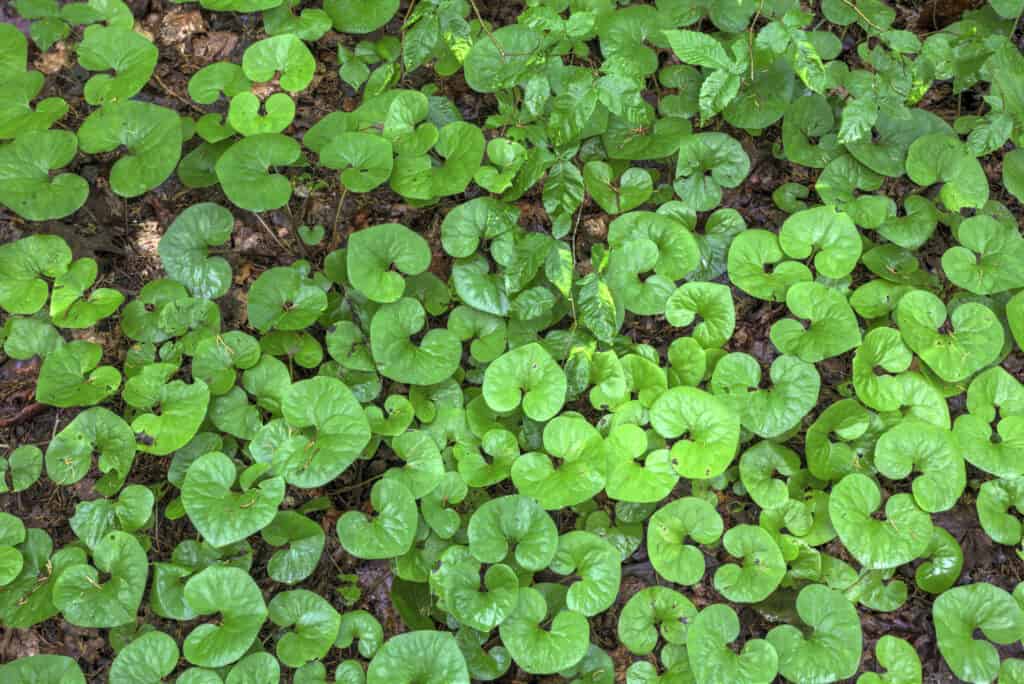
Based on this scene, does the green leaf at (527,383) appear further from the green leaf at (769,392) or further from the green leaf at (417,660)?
the green leaf at (417,660)

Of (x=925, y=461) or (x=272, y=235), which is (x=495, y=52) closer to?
(x=272, y=235)

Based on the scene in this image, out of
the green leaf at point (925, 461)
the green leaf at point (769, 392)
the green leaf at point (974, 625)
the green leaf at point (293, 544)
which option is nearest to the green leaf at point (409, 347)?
the green leaf at point (293, 544)

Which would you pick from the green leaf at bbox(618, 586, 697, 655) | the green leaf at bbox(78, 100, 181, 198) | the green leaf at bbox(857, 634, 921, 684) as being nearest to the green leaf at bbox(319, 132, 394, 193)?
the green leaf at bbox(78, 100, 181, 198)

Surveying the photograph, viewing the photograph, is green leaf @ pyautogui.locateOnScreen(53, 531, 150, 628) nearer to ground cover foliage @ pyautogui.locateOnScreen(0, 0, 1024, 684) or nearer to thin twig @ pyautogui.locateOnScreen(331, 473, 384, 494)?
ground cover foliage @ pyautogui.locateOnScreen(0, 0, 1024, 684)

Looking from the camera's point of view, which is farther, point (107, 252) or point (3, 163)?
point (107, 252)

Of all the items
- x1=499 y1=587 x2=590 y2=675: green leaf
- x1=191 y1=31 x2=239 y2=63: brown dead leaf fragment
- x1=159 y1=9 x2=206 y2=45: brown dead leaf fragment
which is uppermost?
x1=159 y1=9 x2=206 y2=45: brown dead leaf fragment

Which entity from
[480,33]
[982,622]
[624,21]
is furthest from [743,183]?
[982,622]

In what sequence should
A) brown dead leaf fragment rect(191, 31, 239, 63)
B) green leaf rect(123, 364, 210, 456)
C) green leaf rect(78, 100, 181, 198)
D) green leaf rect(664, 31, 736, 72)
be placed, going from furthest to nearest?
brown dead leaf fragment rect(191, 31, 239, 63) → green leaf rect(78, 100, 181, 198) → green leaf rect(664, 31, 736, 72) → green leaf rect(123, 364, 210, 456)

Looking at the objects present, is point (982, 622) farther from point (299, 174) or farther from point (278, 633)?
point (299, 174)
